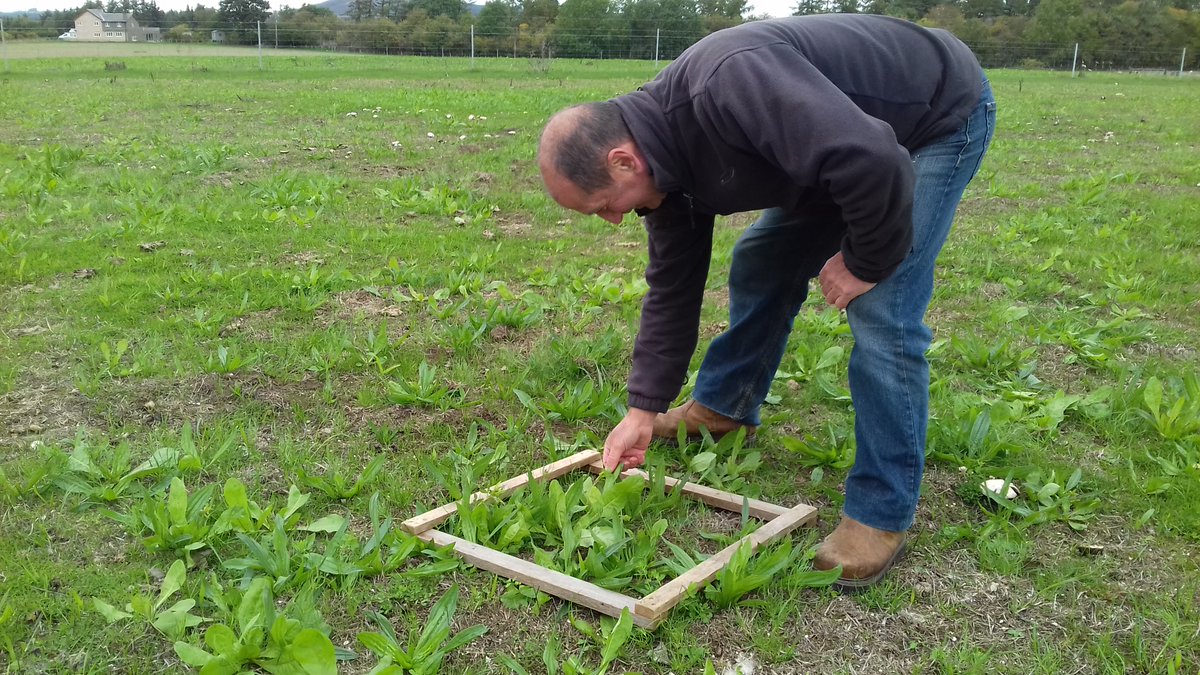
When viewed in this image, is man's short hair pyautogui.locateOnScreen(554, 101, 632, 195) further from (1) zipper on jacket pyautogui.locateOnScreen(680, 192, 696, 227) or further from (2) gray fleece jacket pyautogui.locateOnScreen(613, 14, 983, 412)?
(1) zipper on jacket pyautogui.locateOnScreen(680, 192, 696, 227)

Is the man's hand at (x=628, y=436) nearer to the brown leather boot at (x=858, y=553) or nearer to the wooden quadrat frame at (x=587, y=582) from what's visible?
the wooden quadrat frame at (x=587, y=582)

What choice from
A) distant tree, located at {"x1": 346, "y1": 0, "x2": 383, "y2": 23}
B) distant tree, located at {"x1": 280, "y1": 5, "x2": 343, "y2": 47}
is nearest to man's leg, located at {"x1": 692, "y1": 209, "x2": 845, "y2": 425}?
distant tree, located at {"x1": 280, "y1": 5, "x2": 343, "y2": 47}

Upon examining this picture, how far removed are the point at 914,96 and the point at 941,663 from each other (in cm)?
143

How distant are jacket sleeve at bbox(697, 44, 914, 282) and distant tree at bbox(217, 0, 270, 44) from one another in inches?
1264

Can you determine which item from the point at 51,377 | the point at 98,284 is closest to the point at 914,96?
the point at 51,377

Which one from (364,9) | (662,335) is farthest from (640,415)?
(364,9)

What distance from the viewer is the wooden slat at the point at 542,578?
2.36 meters

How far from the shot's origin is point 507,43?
3228cm

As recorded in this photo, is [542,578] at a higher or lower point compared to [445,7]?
lower

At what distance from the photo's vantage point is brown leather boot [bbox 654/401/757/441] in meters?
3.38

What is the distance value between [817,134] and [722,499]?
1377 millimetres

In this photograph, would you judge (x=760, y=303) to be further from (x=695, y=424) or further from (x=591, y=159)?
(x=591, y=159)

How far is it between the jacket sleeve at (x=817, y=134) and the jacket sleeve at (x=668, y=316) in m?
0.66

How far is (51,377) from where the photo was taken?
377 centimetres
